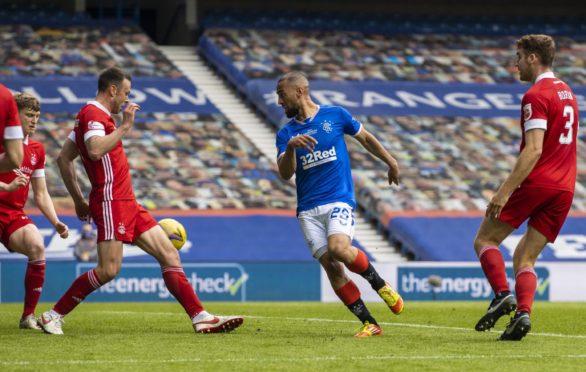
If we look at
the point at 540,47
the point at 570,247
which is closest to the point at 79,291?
the point at 540,47

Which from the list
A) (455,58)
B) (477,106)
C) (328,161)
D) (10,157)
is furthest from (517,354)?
(455,58)

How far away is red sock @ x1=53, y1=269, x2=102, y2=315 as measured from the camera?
993cm

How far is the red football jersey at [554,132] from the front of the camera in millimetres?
8773

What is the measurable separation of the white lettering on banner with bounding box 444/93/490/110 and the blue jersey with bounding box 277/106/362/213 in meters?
22.2

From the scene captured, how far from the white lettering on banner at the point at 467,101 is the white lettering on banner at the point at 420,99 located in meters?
0.29

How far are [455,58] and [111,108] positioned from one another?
2512 cm

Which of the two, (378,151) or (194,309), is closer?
(378,151)

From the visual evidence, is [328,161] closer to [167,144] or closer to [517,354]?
[517,354]

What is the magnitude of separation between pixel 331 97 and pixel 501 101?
4830 millimetres

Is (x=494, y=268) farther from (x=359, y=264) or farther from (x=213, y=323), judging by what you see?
(x=213, y=323)

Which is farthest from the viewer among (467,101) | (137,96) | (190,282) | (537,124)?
(467,101)

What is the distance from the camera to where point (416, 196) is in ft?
89.6

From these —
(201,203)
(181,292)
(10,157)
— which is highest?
(10,157)

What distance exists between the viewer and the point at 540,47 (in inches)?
350
